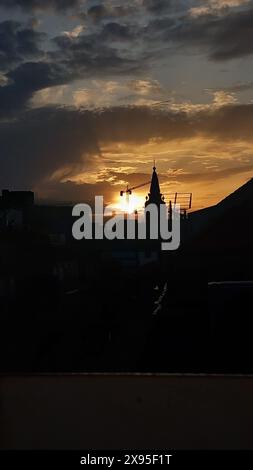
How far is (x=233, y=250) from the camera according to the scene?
1245 centimetres

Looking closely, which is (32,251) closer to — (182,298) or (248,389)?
(182,298)

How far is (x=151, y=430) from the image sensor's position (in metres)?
3.00

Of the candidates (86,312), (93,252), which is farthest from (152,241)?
(86,312)

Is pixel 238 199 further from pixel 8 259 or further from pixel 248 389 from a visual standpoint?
pixel 248 389

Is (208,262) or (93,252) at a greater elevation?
(93,252)

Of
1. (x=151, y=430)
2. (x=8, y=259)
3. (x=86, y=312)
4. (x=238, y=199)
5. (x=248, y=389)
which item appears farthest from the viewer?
(x=8, y=259)

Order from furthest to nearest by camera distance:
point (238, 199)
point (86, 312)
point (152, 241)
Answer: point (152, 241) < point (238, 199) < point (86, 312)

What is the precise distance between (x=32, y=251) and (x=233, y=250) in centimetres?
709

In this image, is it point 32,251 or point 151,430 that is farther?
point 32,251

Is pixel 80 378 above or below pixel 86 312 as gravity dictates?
below

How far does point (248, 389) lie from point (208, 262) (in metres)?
10.4

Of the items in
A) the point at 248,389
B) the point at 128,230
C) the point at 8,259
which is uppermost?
the point at 128,230

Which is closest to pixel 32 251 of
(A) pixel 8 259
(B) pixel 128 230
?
(A) pixel 8 259
